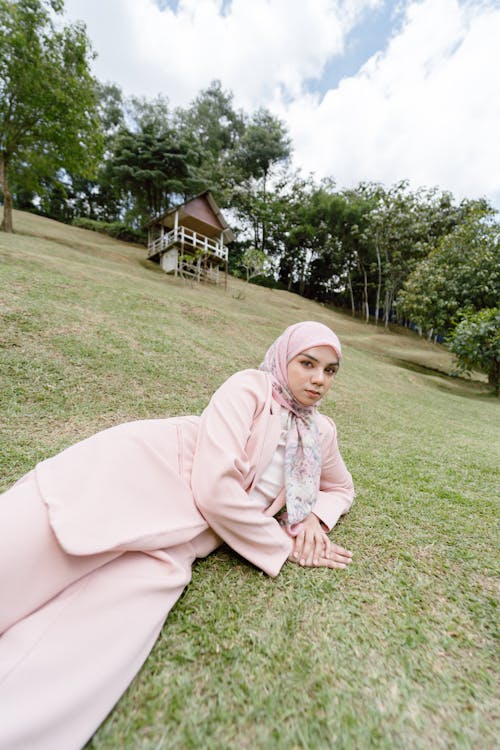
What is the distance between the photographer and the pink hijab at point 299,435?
4.87 feet

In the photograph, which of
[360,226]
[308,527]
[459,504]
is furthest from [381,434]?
[360,226]

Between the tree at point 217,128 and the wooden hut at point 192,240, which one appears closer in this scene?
the wooden hut at point 192,240

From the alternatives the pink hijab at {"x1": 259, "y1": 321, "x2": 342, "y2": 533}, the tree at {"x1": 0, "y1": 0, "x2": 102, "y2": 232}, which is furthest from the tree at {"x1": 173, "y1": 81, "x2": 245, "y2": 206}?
the pink hijab at {"x1": 259, "y1": 321, "x2": 342, "y2": 533}

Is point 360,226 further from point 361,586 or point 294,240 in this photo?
point 361,586

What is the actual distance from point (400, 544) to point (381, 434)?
2.30 m

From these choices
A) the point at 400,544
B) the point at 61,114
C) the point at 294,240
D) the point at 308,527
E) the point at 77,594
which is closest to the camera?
the point at 77,594

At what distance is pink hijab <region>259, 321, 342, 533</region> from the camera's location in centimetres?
148

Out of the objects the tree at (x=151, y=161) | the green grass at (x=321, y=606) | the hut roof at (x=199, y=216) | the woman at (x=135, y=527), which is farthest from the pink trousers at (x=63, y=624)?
the tree at (x=151, y=161)

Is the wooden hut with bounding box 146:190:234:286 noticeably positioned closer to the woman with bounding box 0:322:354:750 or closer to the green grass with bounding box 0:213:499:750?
the green grass with bounding box 0:213:499:750

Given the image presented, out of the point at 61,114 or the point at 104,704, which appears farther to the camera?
the point at 61,114

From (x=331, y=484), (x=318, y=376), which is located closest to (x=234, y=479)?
(x=318, y=376)

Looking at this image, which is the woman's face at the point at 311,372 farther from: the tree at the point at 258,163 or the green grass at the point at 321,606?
the tree at the point at 258,163

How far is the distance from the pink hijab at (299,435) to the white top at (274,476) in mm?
37

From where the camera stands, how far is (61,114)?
1133 centimetres
